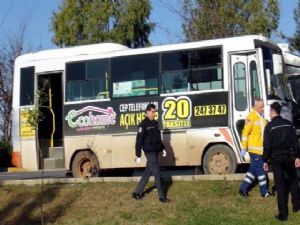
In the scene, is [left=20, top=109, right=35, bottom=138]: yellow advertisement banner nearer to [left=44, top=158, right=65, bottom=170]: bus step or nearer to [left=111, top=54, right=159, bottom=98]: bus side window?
[left=44, top=158, right=65, bottom=170]: bus step

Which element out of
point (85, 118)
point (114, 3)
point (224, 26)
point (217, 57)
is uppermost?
point (114, 3)

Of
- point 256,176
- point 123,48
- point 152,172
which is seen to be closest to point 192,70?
point 123,48

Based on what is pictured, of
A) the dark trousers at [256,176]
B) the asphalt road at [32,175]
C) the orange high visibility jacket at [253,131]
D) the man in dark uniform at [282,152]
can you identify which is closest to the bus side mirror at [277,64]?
the orange high visibility jacket at [253,131]

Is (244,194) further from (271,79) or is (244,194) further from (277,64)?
(277,64)

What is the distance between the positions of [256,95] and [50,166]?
6061 mm

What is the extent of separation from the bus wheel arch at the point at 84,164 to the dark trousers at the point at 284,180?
615 cm

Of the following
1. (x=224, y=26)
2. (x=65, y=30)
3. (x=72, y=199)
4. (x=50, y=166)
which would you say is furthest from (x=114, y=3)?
(x=72, y=199)

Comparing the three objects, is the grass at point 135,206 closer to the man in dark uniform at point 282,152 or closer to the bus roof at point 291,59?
the man in dark uniform at point 282,152

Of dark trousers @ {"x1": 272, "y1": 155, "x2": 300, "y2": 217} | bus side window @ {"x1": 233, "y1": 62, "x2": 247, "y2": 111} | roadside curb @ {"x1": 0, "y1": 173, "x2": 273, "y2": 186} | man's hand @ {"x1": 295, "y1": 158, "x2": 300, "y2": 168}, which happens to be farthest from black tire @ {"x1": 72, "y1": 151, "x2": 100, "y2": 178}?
man's hand @ {"x1": 295, "y1": 158, "x2": 300, "y2": 168}

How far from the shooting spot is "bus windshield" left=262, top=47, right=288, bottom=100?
548 inches

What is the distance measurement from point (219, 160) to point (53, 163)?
4841 millimetres

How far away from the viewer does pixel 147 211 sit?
1150cm

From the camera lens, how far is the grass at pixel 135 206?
1091cm

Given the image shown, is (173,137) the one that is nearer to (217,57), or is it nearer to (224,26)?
(217,57)
